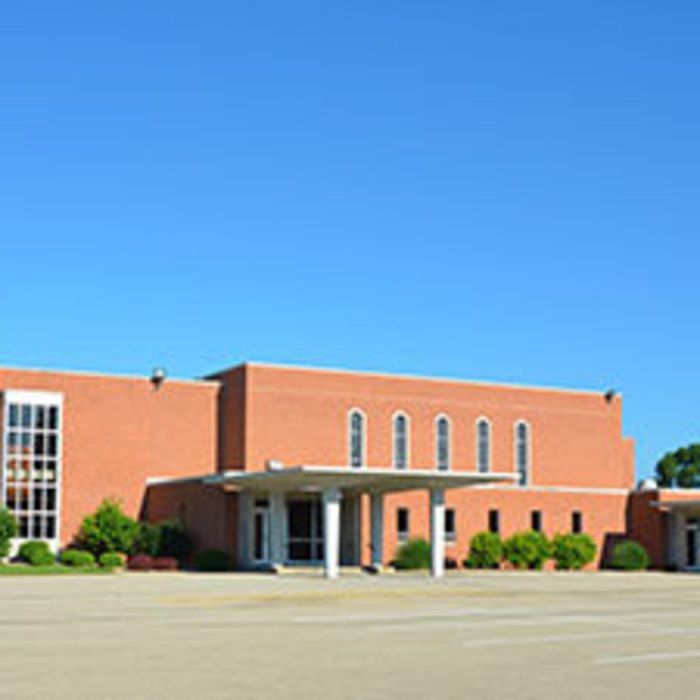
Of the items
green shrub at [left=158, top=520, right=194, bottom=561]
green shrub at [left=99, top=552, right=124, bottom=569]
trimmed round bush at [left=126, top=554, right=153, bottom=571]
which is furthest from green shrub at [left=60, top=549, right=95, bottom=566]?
green shrub at [left=158, top=520, right=194, bottom=561]

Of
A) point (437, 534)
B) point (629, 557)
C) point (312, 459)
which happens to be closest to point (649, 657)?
point (437, 534)

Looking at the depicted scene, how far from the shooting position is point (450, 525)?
54.5 metres

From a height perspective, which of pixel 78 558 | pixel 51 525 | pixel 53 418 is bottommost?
pixel 78 558

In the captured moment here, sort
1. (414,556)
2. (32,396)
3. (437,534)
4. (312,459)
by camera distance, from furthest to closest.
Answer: (312,459) < (32,396) < (414,556) < (437,534)

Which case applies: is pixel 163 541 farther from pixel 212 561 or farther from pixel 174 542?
pixel 212 561

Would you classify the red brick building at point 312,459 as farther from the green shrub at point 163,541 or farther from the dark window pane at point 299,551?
the green shrub at point 163,541

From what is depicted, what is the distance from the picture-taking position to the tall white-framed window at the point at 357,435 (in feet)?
183

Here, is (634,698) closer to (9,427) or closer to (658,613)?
(658,613)

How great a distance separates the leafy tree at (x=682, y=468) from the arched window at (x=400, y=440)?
56089 mm

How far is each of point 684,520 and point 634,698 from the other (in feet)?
160

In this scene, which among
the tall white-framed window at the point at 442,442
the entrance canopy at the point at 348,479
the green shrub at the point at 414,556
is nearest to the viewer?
the entrance canopy at the point at 348,479

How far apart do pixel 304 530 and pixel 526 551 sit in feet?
30.4

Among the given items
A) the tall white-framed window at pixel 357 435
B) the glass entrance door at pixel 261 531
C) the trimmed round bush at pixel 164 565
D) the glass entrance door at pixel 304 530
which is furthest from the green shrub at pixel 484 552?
the trimmed round bush at pixel 164 565

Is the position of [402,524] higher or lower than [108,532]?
higher
